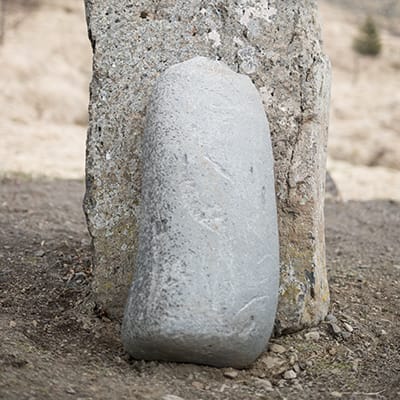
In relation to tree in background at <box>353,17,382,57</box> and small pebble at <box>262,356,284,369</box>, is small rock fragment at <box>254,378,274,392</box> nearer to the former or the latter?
small pebble at <box>262,356,284,369</box>

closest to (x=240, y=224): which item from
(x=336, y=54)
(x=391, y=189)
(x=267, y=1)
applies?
(x=267, y=1)

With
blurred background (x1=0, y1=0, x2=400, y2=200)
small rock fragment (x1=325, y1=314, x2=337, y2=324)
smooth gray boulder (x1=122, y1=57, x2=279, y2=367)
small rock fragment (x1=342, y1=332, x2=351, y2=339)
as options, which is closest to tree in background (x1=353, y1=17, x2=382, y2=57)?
blurred background (x1=0, y1=0, x2=400, y2=200)

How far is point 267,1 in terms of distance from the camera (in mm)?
3434

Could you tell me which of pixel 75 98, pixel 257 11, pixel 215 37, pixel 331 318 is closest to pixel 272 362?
pixel 331 318

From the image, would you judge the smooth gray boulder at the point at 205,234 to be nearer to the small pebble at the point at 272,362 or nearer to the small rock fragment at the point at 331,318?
the small pebble at the point at 272,362

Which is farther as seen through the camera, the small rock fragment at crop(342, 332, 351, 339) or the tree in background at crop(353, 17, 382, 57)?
the tree in background at crop(353, 17, 382, 57)

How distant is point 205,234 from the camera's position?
110 inches

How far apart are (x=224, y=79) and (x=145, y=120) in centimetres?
42

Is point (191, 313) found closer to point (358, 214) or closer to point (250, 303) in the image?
point (250, 303)

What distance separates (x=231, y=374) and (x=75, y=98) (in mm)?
10486

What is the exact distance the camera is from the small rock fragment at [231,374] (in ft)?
9.46

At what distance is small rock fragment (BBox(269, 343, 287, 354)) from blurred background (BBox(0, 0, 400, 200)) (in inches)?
208

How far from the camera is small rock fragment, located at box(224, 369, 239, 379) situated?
288cm

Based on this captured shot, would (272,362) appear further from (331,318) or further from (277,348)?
(331,318)
